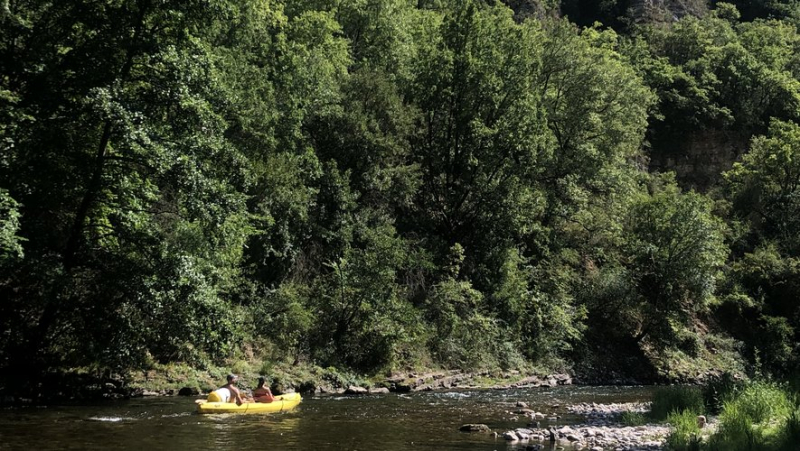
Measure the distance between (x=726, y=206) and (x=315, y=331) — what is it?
35.5m

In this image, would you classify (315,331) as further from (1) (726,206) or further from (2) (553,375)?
(1) (726,206)

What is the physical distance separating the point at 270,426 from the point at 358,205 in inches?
638

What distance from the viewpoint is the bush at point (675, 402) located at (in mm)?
14914

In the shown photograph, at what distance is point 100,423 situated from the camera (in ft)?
43.0

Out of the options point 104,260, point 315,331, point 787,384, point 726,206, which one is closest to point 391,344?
point 315,331

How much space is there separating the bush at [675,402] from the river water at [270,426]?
6.59ft

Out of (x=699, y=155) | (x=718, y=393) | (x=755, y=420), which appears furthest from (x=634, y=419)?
(x=699, y=155)

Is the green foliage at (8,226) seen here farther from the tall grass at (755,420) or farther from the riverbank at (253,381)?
the tall grass at (755,420)

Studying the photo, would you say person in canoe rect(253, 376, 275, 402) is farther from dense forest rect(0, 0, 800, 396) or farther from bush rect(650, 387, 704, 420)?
bush rect(650, 387, 704, 420)

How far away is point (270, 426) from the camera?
46.2 ft

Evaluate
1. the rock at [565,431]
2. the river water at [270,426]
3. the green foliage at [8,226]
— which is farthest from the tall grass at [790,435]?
the green foliage at [8,226]

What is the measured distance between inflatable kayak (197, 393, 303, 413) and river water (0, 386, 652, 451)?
0.18 m

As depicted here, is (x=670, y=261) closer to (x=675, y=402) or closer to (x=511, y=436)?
(x=675, y=402)

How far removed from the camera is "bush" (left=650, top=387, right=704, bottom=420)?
48.9 ft
